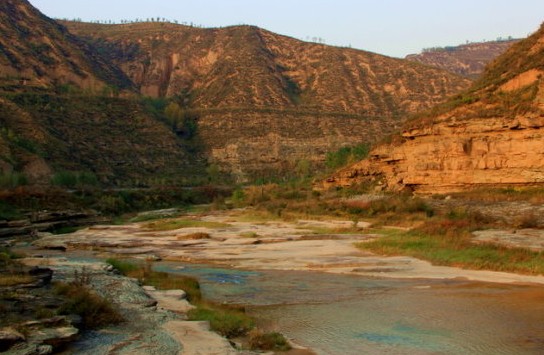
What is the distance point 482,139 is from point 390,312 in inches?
1142

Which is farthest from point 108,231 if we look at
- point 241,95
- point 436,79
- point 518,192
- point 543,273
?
point 436,79

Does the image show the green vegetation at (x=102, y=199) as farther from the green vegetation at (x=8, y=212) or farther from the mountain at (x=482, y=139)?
the mountain at (x=482, y=139)

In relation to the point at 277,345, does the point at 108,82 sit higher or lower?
higher

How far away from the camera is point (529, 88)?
44.0 meters

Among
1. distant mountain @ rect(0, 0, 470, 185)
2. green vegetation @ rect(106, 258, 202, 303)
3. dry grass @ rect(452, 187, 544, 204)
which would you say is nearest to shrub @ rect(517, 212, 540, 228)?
dry grass @ rect(452, 187, 544, 204)

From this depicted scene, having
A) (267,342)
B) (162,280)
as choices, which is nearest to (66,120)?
(162,280)

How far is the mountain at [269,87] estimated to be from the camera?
113625 mm

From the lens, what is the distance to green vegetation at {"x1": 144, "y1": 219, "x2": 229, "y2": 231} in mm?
49806

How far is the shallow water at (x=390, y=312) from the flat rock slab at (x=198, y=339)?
2144mm

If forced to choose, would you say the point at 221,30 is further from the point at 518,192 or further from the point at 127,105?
the point at 518,192

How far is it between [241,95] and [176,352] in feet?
396

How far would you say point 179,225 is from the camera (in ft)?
168

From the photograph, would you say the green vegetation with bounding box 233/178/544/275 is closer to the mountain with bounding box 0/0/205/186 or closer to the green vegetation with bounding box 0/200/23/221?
the green vegetation with bounding box 0/200/23/221

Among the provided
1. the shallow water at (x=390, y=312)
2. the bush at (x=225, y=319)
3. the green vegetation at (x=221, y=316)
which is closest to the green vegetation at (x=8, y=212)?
the green vegetation at (x=221, y=316)
